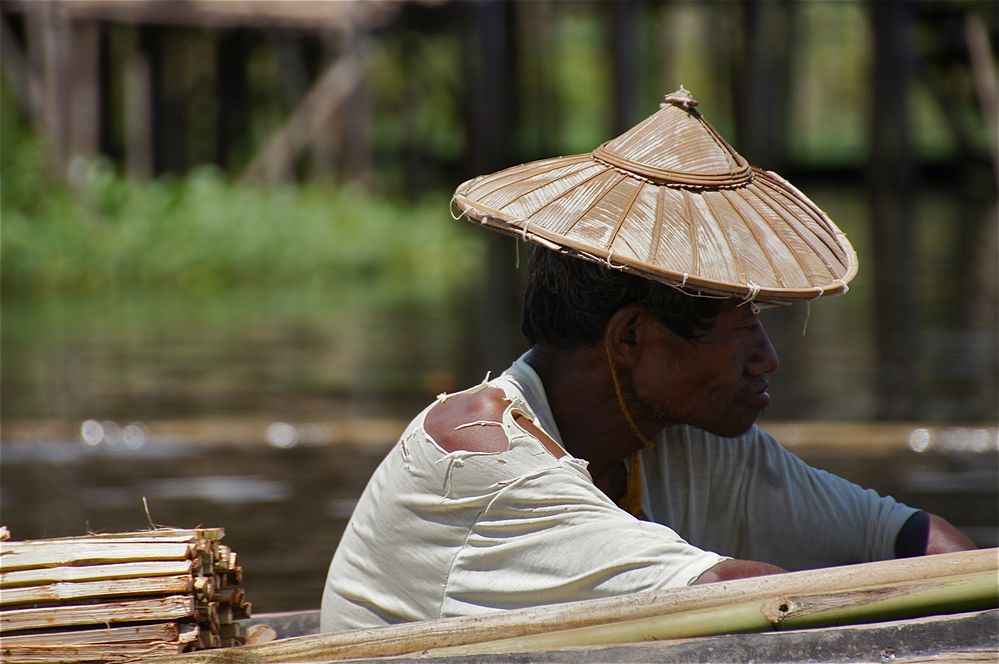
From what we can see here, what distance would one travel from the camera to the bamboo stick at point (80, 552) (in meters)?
2.23

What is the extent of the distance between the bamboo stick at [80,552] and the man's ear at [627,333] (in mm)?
678

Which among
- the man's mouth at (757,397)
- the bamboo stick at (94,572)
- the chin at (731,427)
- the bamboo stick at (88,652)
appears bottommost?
the bamboo stick at (88,652)

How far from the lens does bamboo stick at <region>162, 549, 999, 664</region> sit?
6.62 ft

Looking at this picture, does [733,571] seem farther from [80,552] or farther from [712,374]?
[80,552]

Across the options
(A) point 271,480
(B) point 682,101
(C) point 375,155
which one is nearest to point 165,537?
(B) point 682,101

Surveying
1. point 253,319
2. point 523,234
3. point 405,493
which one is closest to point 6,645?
point 405,493

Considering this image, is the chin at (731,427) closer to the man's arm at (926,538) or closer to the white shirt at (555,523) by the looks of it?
the white shirt at (555,523)

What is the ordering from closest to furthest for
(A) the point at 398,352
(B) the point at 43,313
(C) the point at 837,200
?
1. (A) the point at 398,352
2. (B) the point at 43,313
3. (C) the point at 837,200

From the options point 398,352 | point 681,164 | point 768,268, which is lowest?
point 398,352

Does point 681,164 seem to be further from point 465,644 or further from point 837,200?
point 837,200

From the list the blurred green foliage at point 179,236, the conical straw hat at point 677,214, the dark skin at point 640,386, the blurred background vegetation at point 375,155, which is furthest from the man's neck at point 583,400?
the blurred green foliage at point 179,236

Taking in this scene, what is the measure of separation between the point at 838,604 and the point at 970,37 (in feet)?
63.6

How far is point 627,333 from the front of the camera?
2254 mm

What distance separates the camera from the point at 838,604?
2.03 metres
